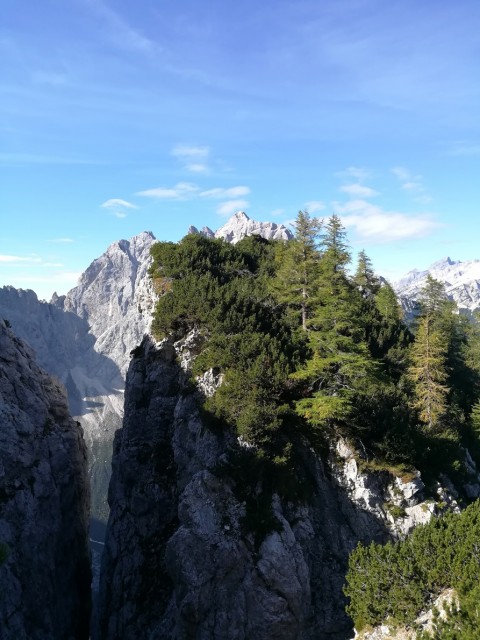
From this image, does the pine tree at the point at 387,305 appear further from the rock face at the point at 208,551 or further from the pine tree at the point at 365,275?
the rock face at the point at 208,551

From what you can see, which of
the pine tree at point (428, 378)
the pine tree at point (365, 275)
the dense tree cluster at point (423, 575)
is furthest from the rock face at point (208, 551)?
the pine tree at point (365, 275)

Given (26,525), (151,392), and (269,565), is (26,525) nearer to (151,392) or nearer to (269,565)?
(151,392)

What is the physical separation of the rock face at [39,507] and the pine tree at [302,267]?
22177 millimetres

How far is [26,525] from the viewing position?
30.3 metres

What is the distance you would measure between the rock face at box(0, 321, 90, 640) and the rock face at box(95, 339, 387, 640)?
11.9 ft

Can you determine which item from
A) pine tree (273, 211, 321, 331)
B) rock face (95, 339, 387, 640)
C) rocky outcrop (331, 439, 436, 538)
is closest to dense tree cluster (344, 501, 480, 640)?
rock face (95, 339, 387, 640)

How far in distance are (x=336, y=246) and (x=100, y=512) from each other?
109747mm

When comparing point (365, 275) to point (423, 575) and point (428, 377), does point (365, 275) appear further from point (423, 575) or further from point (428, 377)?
point (423, 575)

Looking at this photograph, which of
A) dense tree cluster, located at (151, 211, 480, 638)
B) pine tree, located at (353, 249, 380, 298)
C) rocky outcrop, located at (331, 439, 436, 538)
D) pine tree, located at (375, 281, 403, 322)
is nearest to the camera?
dense tree cluster, located at (151, 211, 480, 638)

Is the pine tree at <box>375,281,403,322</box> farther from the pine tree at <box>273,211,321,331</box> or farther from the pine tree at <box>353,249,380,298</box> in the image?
the pine tree at <box>273,211,321,331</box>

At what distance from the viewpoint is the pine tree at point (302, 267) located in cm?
3331

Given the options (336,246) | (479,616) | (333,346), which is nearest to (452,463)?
(333,346)

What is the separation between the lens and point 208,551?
74.8 feet

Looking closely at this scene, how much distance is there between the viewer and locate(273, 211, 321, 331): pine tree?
33312 mm
